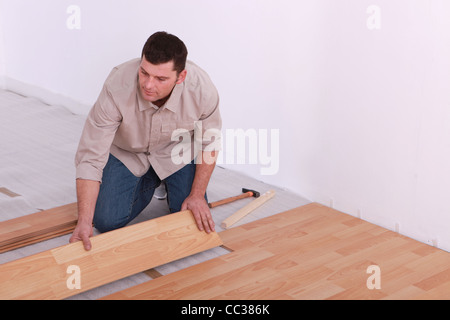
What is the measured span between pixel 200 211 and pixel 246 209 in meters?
0.57

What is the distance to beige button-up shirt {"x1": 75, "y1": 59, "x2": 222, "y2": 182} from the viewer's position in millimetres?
2697

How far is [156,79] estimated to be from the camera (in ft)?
8.39

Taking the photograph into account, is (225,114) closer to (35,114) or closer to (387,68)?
(387,68)

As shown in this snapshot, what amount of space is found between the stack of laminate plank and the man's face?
866 mm

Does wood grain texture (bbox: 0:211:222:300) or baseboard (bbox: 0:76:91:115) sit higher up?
baseboard (bbox: 0:76:91:115)

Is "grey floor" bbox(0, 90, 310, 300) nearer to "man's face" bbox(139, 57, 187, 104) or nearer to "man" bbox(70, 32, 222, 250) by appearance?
"man" bbox(70, 32, 222, 250)

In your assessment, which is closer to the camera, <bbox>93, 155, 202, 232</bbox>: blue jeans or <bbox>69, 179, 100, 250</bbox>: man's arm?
<bbox>69, 179, 100, 250</bbox>: man's arm

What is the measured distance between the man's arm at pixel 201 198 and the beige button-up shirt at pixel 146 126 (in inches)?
2.3

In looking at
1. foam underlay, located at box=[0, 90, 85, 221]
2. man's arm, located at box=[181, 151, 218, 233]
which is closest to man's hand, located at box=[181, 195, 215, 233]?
man's arm, located at box=[181, 151, 218, 233]

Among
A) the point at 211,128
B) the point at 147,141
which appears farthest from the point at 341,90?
the point at 147,141

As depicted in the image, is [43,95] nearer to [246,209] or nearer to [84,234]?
[246,209]

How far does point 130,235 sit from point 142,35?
219 cm

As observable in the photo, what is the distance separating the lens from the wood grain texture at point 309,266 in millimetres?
2561
